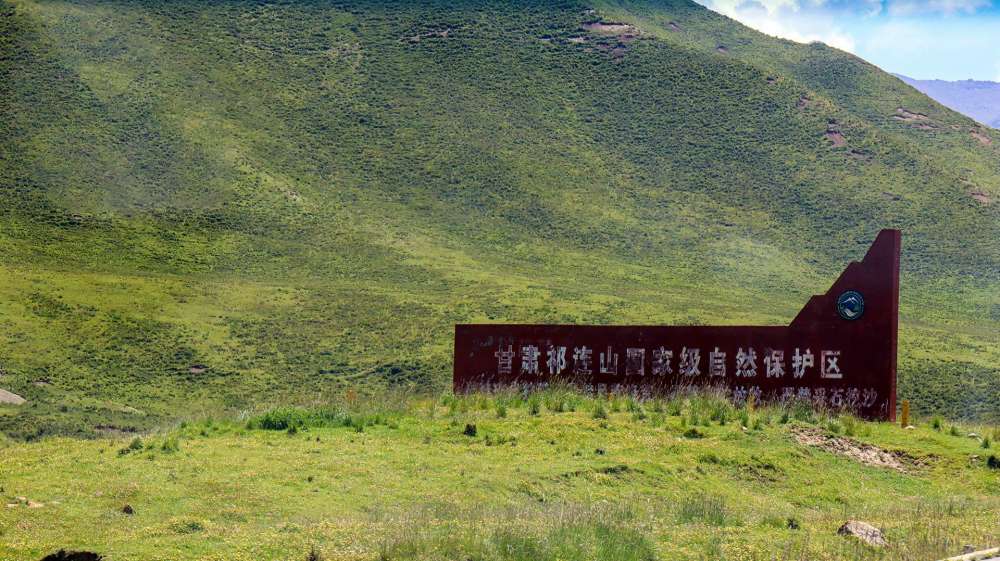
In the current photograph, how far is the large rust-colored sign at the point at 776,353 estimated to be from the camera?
83.0ft

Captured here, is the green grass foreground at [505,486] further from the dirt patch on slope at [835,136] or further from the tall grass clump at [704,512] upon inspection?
the dirt patch on slope at [835,136]

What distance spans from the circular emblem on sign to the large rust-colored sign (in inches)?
0.8

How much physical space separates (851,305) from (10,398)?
2602 centimetres

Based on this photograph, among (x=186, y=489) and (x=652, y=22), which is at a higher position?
(x=652, y=22)

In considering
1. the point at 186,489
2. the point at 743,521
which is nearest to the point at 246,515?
the point at 186,489

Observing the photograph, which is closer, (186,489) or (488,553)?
(488,553)

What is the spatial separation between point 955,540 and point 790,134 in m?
77.2

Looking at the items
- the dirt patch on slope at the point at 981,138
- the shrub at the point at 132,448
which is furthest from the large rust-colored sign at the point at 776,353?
the dirt patch on slope at the point at 981,138

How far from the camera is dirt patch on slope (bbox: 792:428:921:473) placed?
70.6 ft

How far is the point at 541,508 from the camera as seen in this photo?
657 inches

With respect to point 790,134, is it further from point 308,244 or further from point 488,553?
point 488,553

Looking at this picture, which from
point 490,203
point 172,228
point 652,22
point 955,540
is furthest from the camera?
point 652,22

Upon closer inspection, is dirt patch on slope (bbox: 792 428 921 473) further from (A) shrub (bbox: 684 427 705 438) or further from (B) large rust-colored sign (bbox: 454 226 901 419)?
(B) large rust-colored sign (bbox: 454 226 901 419)

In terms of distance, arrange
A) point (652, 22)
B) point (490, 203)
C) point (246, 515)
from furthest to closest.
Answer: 1. point (652, 22)
2. point (490, 203)
3. point (246, 515)
